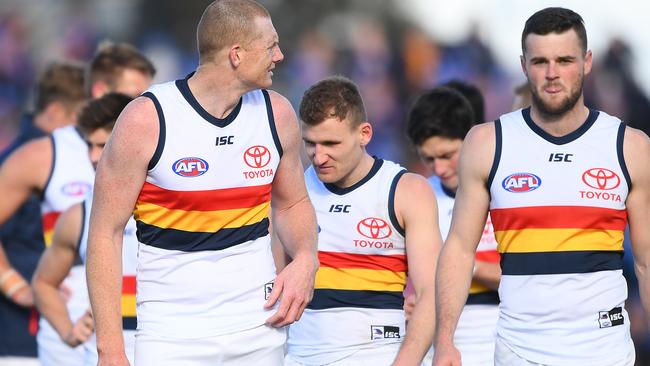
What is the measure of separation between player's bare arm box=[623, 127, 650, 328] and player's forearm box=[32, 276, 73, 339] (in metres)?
3.55

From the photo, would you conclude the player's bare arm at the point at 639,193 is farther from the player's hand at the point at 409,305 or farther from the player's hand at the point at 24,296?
the player's hand at the point at 24,296

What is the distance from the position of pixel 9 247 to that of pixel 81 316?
67.6 inches

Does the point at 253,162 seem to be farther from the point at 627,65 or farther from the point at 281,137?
the point at 627,65

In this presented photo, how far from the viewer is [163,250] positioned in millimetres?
5949

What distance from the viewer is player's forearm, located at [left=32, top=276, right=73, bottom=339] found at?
8.03 m

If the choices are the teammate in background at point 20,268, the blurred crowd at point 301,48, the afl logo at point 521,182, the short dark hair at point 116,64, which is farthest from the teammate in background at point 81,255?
the blurred crowd at point 301,48

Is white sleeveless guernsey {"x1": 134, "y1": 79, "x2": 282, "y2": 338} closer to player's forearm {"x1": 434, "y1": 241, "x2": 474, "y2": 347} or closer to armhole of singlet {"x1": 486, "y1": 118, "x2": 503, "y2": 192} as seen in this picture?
player's forearm {"x1": 434, "y1": 241, "x2": 474, "y2": 347}

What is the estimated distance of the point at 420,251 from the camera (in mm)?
6910

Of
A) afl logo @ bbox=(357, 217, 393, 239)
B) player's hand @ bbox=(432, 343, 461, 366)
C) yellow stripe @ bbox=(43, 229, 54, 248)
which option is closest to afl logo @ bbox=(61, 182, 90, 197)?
yellow stripe @ bbox=(43, 229, 54, 248)

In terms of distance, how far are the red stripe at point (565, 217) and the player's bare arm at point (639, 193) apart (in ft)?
0.22

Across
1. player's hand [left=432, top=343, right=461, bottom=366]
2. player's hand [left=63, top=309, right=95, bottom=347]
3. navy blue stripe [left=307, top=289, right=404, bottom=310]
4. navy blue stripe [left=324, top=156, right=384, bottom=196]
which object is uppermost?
navy blue stripe [left=324, top=156, right=384, bottom=196]

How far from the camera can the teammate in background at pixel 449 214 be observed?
794 centimetres

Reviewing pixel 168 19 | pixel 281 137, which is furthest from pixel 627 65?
pixel 281 137

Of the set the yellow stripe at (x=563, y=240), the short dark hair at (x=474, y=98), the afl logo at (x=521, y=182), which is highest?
the short dark hair at (x=474, y=98)
